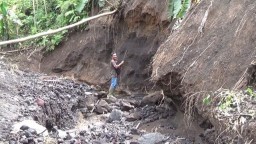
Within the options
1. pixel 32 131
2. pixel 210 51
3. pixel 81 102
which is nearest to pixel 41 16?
pixel 81 102

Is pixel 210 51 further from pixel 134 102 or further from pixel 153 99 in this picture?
pixel 134 102

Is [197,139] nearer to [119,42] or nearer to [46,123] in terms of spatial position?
[46,123]

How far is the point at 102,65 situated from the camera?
12.2 metres

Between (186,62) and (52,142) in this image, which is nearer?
(52,142)

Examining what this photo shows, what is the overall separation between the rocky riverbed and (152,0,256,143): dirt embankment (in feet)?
3.05

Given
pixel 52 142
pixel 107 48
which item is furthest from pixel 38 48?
pixel 52 142

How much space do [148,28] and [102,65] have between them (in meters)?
1.73

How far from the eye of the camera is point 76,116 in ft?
28.8

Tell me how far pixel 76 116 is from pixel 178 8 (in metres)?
3.39

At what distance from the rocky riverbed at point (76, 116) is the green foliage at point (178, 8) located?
1.92 meters

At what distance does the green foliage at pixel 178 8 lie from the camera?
31.8ft

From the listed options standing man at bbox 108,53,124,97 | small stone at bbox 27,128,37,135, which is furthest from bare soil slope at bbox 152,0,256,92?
standing man at bbox 108,53,124,97

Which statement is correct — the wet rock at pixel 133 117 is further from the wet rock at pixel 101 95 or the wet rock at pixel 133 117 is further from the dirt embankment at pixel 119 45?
the dirt embankment at pixel 119 45

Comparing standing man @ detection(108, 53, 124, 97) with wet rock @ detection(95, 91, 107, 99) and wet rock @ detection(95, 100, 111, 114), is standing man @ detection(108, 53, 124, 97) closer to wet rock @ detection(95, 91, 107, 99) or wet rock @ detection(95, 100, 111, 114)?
wet rock @ detection(95, 91, 107, 99)
